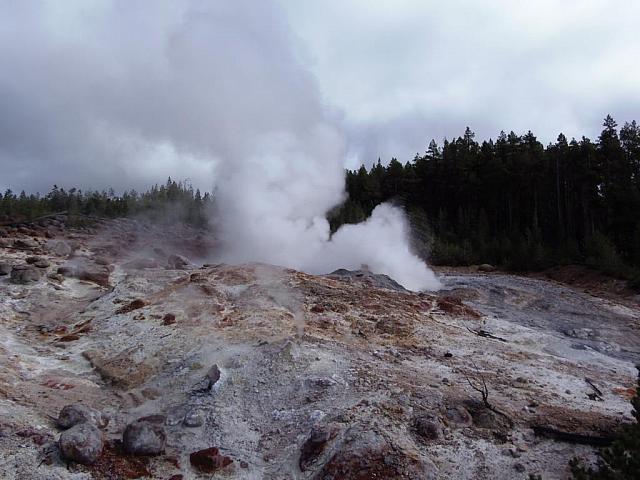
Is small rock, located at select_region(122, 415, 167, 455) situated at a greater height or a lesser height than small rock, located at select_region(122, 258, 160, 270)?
lesser

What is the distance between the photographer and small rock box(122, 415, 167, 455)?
7.75 meters

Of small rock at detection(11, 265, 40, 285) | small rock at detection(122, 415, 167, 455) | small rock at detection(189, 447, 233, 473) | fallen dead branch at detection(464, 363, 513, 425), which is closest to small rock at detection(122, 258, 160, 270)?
small rock at detection(11, 265, 40, 285)

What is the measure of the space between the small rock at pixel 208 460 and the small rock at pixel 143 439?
0.59 metres

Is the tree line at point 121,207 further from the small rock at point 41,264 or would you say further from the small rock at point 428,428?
the small rock at point 428,428

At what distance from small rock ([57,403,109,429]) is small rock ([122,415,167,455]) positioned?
902 millimetres

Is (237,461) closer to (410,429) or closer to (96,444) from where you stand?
(96,444)

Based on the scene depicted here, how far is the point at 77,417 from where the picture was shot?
328 inches

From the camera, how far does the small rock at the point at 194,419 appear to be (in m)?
8.65

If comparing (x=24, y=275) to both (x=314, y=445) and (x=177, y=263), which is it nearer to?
(x=177, y=263)

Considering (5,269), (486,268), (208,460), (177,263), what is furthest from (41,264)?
(486,268)

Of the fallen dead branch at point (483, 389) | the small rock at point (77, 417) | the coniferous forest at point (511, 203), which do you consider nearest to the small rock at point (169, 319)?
the small rock at point (77, 417)

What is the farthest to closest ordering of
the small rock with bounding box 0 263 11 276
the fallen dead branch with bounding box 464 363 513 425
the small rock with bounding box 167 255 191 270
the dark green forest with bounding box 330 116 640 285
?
the dark green forest with bounding box 330 116 640 285 → the small rock with bounding box 167 255 191 270 → the small rock with bounding box 0 263 11 276 → the fallen dead branch with bounding box 464 363 513 425

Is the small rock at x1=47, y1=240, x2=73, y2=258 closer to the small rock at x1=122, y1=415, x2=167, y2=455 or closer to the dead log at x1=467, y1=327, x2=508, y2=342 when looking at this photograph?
the small rock at x1=122, y1=415, x2=167, y2=455

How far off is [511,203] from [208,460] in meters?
40.2
